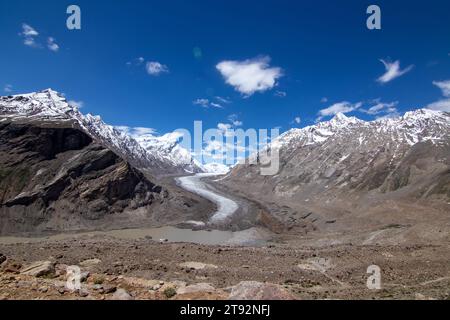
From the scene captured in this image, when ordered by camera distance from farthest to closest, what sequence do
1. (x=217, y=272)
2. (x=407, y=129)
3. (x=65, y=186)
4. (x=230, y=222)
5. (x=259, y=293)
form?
(x=407, y=129) → (x=230, y=222) → (x=65, y=186) → (x=217, y=272) → (x=259, y=293)

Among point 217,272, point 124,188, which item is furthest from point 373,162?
point 217,272

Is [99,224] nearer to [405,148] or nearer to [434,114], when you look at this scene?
[405,148]

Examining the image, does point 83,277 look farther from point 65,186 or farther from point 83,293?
point 65,186

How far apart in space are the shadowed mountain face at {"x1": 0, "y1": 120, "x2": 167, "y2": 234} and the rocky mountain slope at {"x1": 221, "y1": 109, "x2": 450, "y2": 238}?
119ft

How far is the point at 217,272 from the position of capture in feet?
100

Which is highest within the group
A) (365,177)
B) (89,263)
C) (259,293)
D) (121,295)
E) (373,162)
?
(373,162)

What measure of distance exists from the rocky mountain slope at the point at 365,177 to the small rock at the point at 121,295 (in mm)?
64969

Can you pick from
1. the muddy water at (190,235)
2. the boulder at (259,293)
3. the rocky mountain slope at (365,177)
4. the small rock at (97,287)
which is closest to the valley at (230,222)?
the boulder at (259,293)

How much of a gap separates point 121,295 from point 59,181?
62470 mm

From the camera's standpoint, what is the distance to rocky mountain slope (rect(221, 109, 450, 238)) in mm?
82125

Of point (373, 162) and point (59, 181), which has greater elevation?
point (373, 162)
